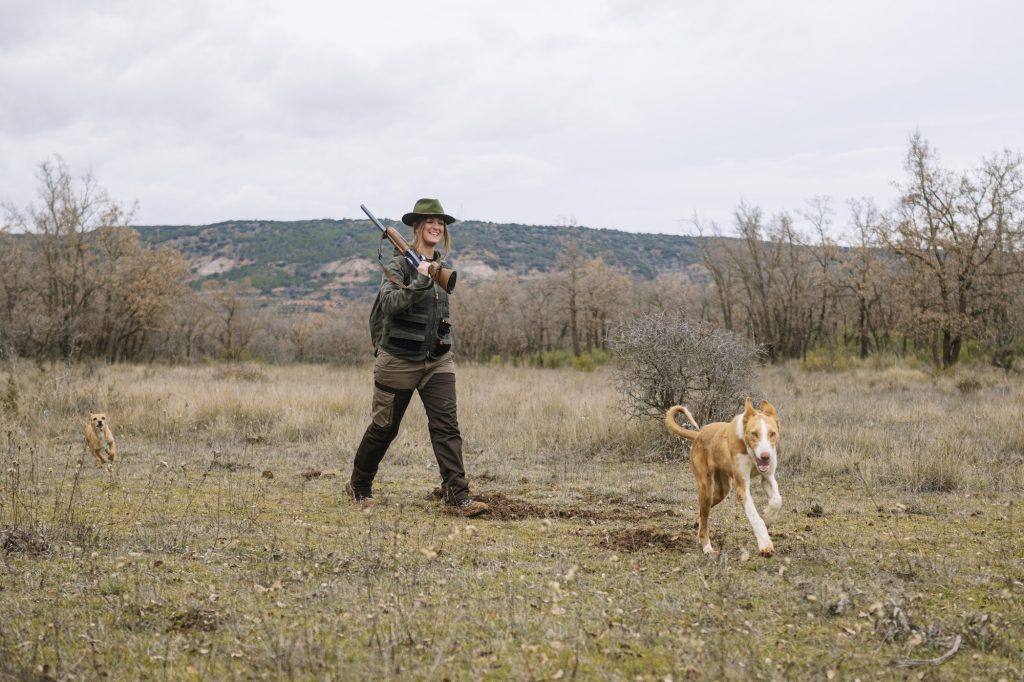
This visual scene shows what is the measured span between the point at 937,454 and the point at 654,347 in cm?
350

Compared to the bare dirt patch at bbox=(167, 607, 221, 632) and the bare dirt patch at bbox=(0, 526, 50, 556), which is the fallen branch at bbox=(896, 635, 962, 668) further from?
the bare dirt patch at bbox=(0, 526, 50, 556)

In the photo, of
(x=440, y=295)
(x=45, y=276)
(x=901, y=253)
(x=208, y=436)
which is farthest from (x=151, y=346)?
(x=440, y=295)

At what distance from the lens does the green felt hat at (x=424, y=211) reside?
594 centimetres

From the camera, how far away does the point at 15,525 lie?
4574mm

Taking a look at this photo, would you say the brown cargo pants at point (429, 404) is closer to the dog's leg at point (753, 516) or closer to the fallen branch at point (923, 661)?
the dog's leg at point (753, 516)

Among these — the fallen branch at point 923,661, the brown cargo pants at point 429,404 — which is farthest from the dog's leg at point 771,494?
the brown cargo pants at point 429,404

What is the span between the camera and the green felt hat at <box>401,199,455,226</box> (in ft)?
19.5

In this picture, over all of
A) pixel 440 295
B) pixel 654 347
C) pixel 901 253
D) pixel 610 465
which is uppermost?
pixel 901 253

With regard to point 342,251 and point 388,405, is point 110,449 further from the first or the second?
point 342,251

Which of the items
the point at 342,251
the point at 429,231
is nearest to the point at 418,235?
the point at 429,231

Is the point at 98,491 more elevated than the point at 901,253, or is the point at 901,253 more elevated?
the point at 901,253

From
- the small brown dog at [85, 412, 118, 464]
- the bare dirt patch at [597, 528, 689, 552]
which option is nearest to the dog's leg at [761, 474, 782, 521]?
the bare dirt patch at [597, 528, 689, 552]

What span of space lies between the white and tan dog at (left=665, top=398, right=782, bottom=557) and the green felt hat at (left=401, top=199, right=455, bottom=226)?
109 inches

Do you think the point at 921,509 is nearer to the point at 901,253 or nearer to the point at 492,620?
the point at 492,620
